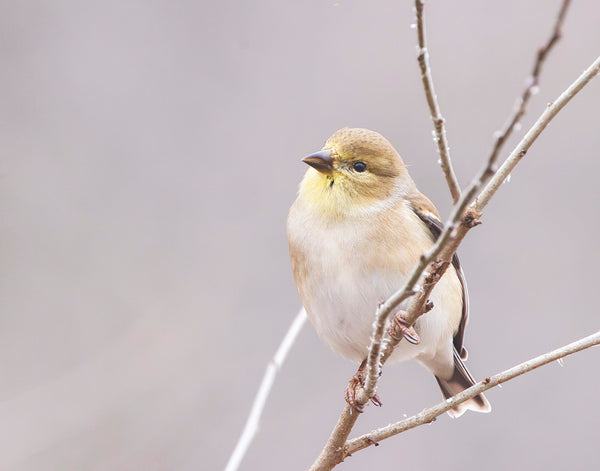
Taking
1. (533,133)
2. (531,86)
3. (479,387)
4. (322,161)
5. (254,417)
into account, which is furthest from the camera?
(322,161)

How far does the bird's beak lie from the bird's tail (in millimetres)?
1224

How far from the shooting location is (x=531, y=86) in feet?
4.29

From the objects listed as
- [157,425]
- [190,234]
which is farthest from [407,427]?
[190,234]

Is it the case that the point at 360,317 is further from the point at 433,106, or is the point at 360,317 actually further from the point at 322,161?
the point at 433,106

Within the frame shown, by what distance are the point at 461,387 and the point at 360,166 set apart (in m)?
1.42

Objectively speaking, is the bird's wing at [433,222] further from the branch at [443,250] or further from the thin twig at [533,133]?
the thin twig at [533,133]

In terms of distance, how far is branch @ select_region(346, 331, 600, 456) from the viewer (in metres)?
2.08

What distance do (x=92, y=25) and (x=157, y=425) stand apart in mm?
4842

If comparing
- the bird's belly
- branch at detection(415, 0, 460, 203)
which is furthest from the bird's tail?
branch at detection(415, 0, 460, 203)

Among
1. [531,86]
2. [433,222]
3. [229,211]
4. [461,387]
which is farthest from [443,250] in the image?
[229,211]

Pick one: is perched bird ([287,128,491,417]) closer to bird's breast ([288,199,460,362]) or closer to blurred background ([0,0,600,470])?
bird's breast ([288,199,460,362])

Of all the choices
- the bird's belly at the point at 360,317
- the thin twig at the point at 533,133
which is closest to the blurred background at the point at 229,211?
the bird's belly at the point at 360,317

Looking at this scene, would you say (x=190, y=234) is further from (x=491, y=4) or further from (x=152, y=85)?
(x=491, y=4)

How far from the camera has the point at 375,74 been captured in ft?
23.0
